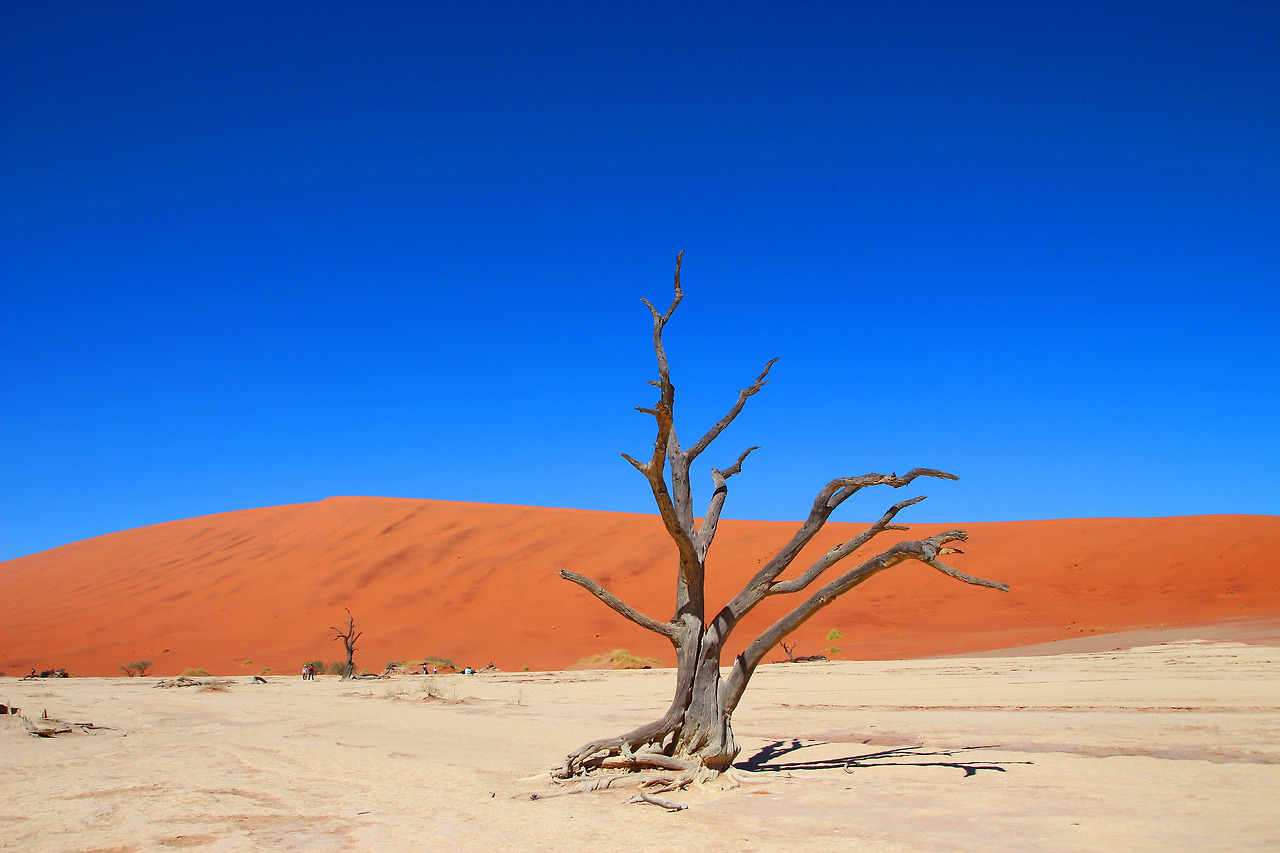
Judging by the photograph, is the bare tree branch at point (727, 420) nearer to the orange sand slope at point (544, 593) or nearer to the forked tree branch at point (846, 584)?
the forked tree branch at point (846, 584)

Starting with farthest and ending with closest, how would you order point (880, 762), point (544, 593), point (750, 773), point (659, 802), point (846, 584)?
point (544, 593), point (880, 762), point (750, 773), point (846, 584), point (659, 802)

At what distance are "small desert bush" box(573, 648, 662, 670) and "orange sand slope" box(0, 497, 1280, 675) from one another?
199cm

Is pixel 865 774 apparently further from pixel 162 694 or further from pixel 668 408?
pixel 162 694

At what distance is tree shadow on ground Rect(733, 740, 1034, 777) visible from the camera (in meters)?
6.84

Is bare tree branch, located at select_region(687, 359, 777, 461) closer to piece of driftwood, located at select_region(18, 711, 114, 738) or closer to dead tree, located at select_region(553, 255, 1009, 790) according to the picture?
dead tree, located at select_region(553, 255, 1009, 790)

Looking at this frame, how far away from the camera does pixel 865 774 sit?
6.66 m

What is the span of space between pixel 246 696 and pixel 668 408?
14486 millimetres

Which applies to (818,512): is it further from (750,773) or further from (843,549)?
(750,773)

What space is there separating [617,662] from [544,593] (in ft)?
42.3

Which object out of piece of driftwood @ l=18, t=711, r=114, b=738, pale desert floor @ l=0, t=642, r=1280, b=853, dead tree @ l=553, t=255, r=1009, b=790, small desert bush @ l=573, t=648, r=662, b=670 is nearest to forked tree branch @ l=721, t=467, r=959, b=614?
dead tree @ l=553, t=255, r=1009, b=790

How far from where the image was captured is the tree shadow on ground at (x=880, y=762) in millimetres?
6844

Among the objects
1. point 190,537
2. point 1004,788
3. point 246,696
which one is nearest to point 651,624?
point 1004,788

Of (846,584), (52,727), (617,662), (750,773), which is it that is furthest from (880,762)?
(617,662)

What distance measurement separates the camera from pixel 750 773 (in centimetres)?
661
